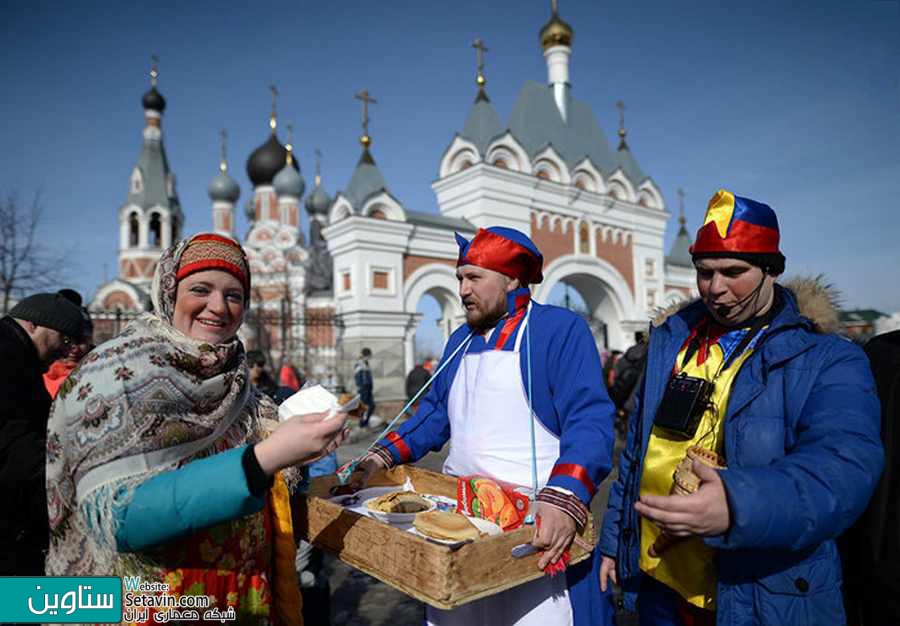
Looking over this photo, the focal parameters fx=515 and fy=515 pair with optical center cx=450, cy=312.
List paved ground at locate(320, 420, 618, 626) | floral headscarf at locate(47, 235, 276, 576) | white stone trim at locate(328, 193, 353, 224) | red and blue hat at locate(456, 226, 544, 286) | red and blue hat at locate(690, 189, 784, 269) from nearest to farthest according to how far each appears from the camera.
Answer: floral headscarf at locate(47, 235, 276, 576) < red and blue hat at locate(690, 189, 784, 269) < red and blue hat at locate(456, 226, 544, 286) < paved ground at locate(320, 420, 618, 626) < white stone trim at locate(328, 193, 353, 224)

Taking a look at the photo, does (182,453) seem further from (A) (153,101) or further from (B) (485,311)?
(A) (153,101)

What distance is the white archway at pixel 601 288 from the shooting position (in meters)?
17.5

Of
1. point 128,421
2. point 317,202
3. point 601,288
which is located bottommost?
point 128,421

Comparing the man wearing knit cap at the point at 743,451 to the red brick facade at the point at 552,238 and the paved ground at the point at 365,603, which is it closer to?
the paved ground at the point at 365,603

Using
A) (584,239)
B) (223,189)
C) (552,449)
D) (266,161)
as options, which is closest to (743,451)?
(552,449)

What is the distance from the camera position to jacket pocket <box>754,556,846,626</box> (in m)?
1.45

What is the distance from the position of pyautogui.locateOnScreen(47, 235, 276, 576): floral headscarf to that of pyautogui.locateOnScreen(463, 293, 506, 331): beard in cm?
95

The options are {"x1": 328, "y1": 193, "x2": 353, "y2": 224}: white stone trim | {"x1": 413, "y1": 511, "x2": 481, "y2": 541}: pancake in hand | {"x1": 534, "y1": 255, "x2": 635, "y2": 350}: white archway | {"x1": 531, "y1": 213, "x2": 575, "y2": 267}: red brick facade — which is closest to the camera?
{"x1": 413, "y1": 511, "x2": 481, "y2": 541}: pancake in hand

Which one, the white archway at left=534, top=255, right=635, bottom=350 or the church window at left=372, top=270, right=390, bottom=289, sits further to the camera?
the white archway at left=534, top=255, right=635, bottom=350

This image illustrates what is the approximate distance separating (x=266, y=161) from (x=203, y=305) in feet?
122

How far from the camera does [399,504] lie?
1.86 metres

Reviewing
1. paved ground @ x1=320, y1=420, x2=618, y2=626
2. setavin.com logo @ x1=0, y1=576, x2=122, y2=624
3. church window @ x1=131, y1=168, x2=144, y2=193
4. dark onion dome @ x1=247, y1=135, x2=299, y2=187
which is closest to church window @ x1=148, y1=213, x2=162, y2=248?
church window @ x1=131, y1=168, x2=144, y2=193

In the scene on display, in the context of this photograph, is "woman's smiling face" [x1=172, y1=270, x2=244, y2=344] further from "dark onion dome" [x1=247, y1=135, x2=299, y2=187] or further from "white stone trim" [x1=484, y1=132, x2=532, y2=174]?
"dark onion dome" [x1=247, y1=135, x2=299, y2=187]

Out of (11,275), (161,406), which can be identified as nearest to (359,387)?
(11,275)
